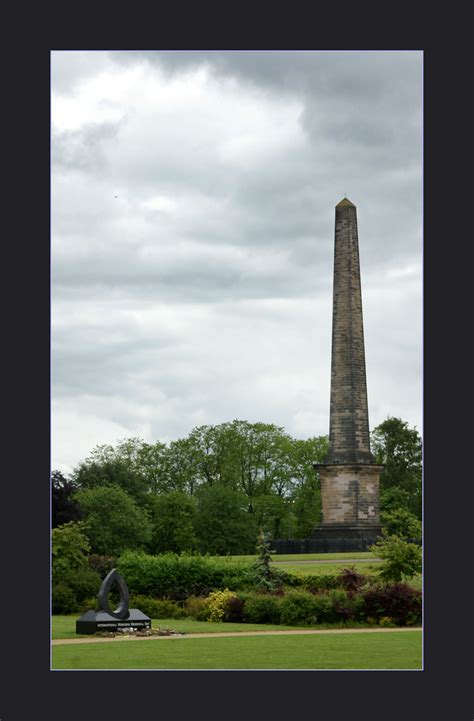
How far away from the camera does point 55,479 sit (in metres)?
45.3

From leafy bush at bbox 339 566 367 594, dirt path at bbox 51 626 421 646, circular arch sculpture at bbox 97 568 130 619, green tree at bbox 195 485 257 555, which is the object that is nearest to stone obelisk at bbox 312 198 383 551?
green tree at bbox 195 485 257 555

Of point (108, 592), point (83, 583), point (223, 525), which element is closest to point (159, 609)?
point (83, 583)

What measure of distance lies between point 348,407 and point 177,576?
15.5 meters

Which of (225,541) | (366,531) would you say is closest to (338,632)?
(366,531)

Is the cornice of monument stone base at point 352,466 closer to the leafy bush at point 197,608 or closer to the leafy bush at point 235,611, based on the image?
the leafy bush at point 197,608

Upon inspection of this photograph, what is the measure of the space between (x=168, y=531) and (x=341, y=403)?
770 inches

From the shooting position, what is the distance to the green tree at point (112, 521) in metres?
54.2

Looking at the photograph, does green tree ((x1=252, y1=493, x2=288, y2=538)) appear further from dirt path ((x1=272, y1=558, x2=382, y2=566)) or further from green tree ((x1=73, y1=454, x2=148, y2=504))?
dirt path ((x1=272, y1=558, x2=382, y2=566))

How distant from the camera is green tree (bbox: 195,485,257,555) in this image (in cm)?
6059

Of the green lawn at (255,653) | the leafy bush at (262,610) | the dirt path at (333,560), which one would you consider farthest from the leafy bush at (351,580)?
the dirt path at (333,560)

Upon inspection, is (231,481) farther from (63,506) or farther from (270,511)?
(63,506)

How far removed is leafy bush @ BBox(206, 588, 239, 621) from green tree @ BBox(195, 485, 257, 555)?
27.9 meters

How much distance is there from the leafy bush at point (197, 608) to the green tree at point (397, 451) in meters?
44.9
